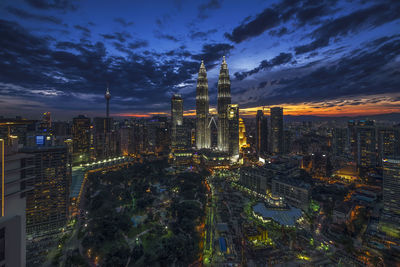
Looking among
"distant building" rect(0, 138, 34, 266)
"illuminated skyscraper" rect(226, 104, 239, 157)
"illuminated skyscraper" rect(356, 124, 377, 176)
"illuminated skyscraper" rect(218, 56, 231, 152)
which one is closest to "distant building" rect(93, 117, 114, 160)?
"illuminated skyscraper" rect(218, 56, 231, 152)

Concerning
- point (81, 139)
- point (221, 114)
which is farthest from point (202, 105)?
point (81, 139)

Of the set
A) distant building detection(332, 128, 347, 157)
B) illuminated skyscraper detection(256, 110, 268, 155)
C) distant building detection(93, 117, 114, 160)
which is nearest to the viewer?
distant building detection(332, 128, 347, 157)

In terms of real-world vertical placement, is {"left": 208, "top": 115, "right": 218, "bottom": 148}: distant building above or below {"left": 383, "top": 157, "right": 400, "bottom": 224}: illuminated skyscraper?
above

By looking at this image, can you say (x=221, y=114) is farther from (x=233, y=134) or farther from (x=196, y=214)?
(x=196, y=214)

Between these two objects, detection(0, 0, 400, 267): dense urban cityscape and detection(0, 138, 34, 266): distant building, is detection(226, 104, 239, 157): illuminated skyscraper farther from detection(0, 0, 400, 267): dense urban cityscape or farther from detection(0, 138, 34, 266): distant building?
detection(0, 138, 34, 266): distant building

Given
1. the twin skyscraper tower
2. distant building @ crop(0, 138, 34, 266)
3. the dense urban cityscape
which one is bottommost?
the dense urban cityscape

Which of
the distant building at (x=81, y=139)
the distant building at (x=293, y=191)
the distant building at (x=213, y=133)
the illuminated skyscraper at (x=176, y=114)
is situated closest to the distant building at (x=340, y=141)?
the distant building at (x=293, y=191)

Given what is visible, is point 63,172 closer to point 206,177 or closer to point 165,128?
point 206,177
